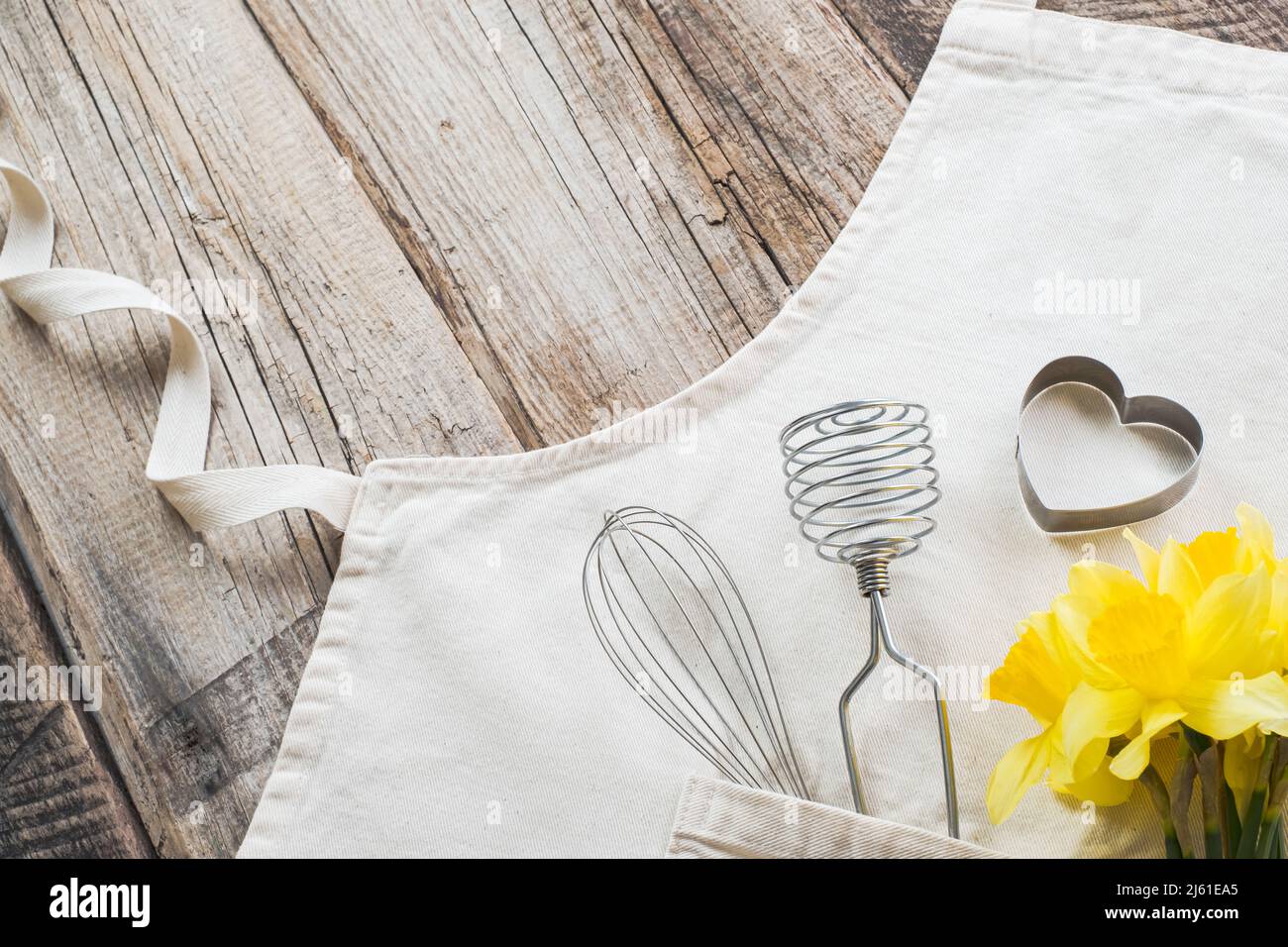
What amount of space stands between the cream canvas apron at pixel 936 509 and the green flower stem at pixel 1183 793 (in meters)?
0.09

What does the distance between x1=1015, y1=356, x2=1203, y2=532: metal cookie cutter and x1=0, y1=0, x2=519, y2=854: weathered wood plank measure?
1.13ft

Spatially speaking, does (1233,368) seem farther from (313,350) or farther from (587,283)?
(313,350)

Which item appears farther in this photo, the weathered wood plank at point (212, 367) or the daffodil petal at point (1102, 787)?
the weathered wood plank at point (212, 367)

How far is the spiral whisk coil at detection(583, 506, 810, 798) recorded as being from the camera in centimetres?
56

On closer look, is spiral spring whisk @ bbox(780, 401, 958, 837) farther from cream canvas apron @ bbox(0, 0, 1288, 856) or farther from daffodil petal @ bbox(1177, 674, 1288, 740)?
daffodil petal @ bbox(1177, 674, 1288, 740)

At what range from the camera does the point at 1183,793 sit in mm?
430

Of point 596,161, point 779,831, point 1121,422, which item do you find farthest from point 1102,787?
point 596,161

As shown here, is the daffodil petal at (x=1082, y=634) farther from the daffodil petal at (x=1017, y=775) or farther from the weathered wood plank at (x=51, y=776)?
the weathered wood plank at (x=51, y=776)

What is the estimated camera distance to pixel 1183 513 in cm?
58

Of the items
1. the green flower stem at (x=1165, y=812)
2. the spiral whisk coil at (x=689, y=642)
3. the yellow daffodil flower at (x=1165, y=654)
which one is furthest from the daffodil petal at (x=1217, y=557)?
the spiral whisk coil at (x=689, y=642)

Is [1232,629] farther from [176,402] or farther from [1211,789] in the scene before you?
[176,402]

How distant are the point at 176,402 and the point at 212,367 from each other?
1.5 inches

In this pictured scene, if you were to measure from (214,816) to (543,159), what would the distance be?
50cm

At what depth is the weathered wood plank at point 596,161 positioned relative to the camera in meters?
0.71
